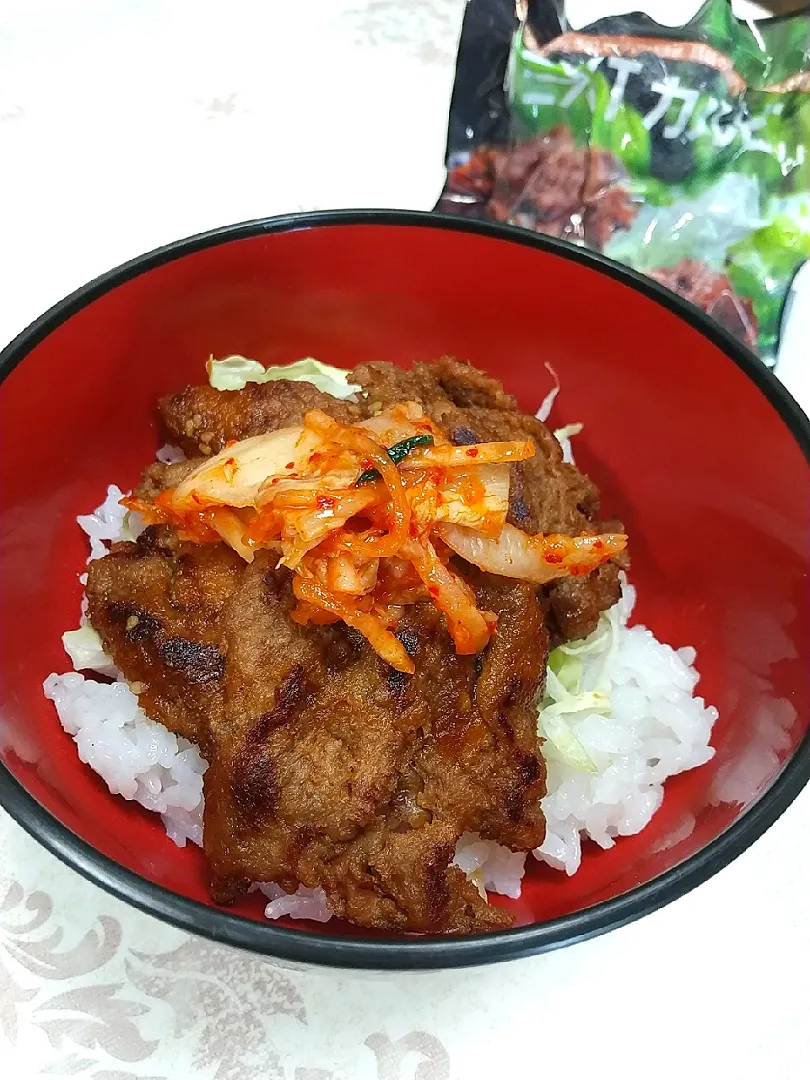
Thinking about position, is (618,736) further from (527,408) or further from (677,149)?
(677,149)

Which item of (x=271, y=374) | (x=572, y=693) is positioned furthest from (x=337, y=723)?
(x=271, y=374)

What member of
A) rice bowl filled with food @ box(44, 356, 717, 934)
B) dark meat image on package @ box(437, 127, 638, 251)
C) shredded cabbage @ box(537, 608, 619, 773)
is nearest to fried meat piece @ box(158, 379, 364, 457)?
rice bowl filled with food @ box(44, 356, 717, 934)

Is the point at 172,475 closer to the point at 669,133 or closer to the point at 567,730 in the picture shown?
the point at 567,730

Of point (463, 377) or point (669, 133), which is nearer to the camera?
point (463, 377)

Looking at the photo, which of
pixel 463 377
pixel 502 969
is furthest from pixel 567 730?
pixel 463 377

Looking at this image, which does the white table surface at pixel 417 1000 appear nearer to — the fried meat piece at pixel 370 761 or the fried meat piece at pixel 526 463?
the fried meat piece at pixel 370 761
